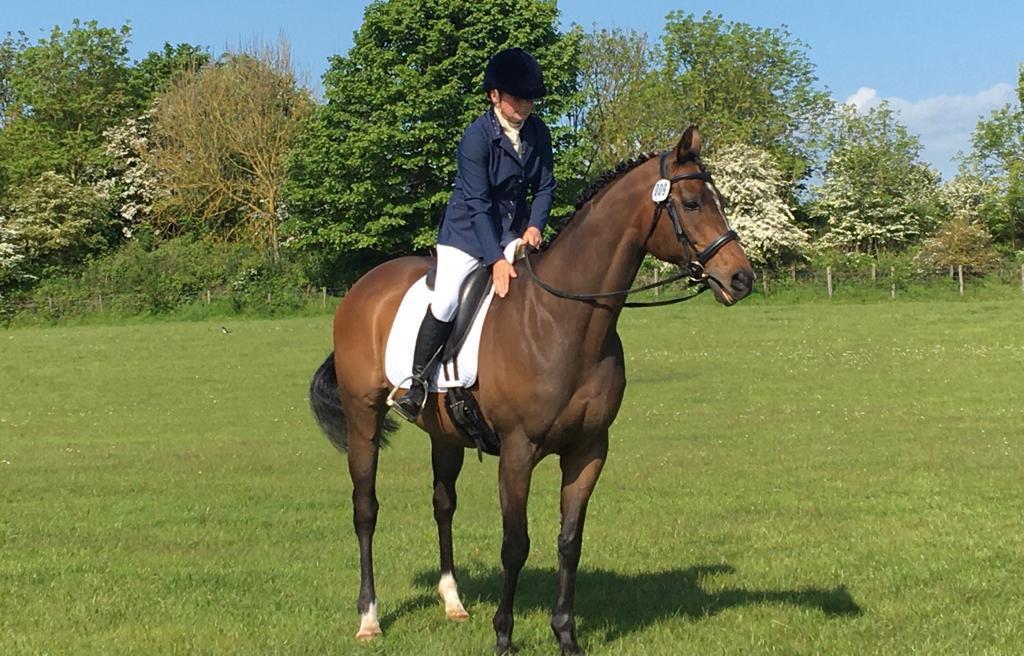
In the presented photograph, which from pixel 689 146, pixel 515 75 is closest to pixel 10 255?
pixel 515 75

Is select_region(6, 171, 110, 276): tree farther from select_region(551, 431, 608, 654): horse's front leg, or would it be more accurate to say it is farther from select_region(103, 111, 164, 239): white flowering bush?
select_region(551, 431, 608, 654): horse's front leg

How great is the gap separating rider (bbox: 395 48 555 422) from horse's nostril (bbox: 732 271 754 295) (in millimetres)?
1609

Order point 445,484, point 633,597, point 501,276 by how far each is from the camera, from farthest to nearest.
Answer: point 445,484, point 633,597, point 501,276

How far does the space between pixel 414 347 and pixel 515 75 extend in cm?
205

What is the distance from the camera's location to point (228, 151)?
64688mm

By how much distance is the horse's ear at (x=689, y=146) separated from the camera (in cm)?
628

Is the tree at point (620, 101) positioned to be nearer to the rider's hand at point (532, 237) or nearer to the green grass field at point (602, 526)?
the green grass field at point (602, 526)

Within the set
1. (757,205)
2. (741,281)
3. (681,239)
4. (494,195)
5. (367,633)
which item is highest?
(757,205)

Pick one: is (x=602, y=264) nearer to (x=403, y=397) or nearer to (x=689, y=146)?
(x=689, y=146)

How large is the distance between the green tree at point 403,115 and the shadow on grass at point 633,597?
140 ft

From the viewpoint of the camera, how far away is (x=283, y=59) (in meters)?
69.2

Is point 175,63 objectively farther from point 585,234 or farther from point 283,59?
point 585,234

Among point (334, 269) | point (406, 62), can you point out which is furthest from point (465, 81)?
point (334, 269)

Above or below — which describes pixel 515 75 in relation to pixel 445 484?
above
